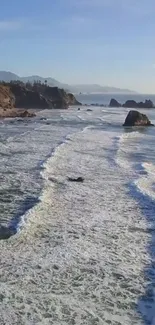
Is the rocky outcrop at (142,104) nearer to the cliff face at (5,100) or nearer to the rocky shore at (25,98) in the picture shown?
the rocky shore at (25,98)

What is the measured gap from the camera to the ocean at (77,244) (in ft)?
26.6

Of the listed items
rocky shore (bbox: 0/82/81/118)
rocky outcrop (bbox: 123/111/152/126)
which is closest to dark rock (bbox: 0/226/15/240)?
rocky outcrop (bbox: 123/111/152/126)

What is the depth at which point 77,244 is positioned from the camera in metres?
11.2

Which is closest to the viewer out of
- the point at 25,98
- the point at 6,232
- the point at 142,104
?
the point at 6,232

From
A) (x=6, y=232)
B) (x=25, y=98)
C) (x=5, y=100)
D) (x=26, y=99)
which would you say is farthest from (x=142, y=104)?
(x=6, y=232)

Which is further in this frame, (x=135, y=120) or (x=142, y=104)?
(x=142, y=104)

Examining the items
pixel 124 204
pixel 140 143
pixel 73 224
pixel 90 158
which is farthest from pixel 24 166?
pixel 140 143

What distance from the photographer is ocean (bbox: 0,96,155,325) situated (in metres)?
8.10

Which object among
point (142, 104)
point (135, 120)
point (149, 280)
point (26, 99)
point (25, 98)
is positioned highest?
point (25, 98)

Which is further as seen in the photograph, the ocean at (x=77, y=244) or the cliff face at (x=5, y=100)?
the cliff face at (x=5, y=100)

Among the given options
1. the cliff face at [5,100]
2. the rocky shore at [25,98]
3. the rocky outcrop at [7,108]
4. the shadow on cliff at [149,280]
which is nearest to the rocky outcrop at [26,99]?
the rocky shore at [25,98]

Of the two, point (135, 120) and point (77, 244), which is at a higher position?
point (135, 120)

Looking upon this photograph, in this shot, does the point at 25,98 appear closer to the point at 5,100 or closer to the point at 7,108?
the point at 5,100

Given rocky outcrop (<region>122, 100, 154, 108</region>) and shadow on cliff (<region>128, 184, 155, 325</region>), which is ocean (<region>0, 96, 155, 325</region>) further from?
rocky outcrop (<region>122, 100, 154, 108</region>)
